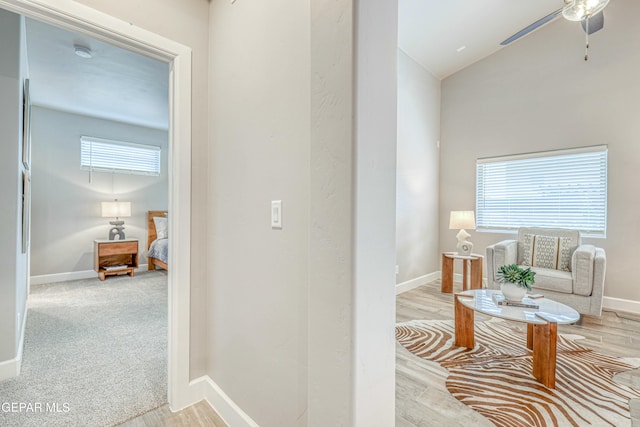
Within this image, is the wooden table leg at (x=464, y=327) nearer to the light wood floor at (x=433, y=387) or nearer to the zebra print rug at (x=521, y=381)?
the zebra print rug at (x=521, y=381)

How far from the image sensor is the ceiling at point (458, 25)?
10.8 ft

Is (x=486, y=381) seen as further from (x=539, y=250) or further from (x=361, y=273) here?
(x=539, y=250)

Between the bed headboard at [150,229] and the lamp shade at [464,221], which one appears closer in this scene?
the lamp shade at [464,221]

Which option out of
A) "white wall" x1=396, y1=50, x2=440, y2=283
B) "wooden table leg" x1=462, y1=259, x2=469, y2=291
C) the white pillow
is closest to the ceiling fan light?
"white wall" x1=396, y1=50, x2=440, y2=283

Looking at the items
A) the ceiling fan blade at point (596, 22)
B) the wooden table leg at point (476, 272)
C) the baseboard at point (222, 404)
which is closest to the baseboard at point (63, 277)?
the baseboard at point (222, 404)

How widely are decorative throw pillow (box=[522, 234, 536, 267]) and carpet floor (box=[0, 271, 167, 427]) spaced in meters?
4.12

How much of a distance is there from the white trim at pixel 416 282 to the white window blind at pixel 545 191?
1.06 meters

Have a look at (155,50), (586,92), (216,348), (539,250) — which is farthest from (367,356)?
(586,92)

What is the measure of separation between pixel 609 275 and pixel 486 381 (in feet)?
9.63

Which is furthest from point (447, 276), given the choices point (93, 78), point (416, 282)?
Answer: point (93, 78)

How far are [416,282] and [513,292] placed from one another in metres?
2.16

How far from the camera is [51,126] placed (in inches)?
180

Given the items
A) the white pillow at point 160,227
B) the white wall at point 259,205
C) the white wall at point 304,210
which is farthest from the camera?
the white pillow at point 160,227

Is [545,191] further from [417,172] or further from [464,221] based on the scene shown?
[417,172]
